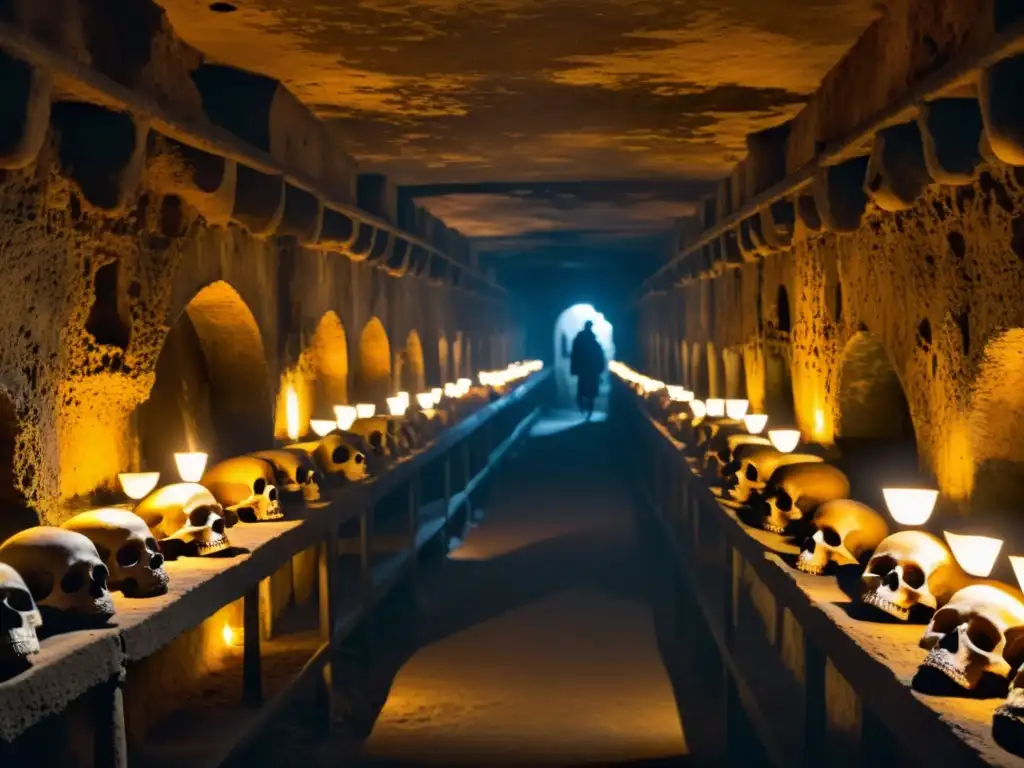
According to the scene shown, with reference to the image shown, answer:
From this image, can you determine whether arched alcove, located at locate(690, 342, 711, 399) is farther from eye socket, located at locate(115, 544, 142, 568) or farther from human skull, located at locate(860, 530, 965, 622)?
eye socket, located at locate(115, 544, 142, 568)

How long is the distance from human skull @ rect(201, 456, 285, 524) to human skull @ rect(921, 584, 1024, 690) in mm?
3583

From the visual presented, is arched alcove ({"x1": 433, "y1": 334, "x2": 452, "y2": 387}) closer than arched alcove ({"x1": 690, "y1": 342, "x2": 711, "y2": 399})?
No

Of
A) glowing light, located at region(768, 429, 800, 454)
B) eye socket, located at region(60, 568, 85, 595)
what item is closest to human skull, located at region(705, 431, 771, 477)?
glowing light, located at region(768, 429, 800, 454)

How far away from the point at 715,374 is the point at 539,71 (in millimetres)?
6412

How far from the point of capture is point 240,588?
481cm

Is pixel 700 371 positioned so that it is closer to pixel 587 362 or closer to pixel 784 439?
pixel 784 439

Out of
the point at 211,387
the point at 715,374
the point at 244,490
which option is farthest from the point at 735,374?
the point at 244,490

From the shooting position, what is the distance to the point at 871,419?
6.93 metres

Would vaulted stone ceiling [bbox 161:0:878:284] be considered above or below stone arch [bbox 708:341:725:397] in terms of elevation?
above

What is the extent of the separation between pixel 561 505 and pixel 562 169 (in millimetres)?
5775

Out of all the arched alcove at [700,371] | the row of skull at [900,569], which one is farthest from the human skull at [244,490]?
the arched alcove at [700,371]

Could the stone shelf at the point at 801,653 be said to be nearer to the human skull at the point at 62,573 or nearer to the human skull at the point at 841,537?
the human skull at the point at 841,537

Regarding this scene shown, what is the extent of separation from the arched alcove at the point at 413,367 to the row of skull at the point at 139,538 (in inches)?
237

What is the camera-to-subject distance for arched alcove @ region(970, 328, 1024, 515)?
177 inches
